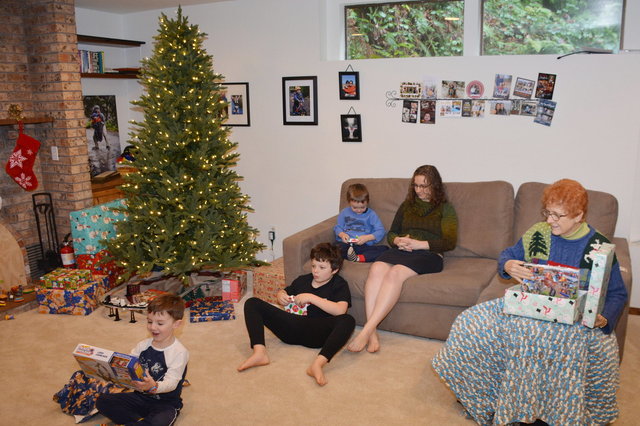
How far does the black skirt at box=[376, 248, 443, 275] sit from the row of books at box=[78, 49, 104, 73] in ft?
10.7

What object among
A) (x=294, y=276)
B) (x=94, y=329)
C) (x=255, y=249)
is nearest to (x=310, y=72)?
(x=255, y=249)

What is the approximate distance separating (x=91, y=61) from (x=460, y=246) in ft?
12.0

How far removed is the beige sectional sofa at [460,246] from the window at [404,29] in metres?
1.13

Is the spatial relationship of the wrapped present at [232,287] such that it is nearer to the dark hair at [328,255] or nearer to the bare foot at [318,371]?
the dark hair at [328,255]

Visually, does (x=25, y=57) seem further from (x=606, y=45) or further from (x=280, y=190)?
(x=606, y=45)

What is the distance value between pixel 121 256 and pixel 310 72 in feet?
6.96

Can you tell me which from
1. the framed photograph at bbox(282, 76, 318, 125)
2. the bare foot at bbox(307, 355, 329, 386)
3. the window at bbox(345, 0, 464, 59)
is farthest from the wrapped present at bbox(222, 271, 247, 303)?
the window at bbox(345, 0, 464, 59)

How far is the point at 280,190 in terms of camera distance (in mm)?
4984

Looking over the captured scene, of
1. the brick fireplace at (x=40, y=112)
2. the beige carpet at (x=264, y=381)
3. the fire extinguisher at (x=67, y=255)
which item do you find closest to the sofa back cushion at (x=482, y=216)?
the beige carpet at (x=264, y=381)

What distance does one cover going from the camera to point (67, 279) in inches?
160

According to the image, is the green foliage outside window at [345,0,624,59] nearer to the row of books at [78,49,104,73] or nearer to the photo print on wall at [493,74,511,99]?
the photo print on wall at [493,74,511,99]

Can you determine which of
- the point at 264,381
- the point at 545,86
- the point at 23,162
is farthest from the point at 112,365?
the point at 545,86

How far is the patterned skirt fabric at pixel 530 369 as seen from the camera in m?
2.28

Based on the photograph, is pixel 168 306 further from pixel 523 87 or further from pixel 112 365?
pixel 523 87
